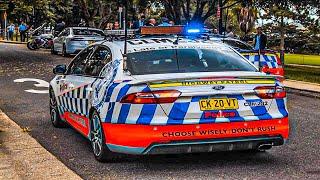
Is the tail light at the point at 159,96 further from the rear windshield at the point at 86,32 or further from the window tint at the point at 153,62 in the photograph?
the rear windshield at the point at 86,32

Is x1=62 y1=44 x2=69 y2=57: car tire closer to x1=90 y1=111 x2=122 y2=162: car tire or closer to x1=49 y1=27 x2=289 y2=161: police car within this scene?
x1=49 y1=27 x2=289 y2=161: police car

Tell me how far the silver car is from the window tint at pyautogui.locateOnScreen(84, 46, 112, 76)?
59.4 feet

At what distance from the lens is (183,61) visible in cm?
670

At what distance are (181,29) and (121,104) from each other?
2914 millimetres

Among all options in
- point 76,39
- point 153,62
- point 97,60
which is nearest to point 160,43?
point 153,62

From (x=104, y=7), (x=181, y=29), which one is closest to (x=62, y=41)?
(x=104, y=7)

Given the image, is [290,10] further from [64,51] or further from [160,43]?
[160,43]

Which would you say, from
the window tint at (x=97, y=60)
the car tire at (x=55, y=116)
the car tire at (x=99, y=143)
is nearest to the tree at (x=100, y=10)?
the car tire at (x=55, y=116)

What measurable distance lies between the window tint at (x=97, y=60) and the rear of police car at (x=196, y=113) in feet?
2.74

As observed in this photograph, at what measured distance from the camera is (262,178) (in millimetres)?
5855

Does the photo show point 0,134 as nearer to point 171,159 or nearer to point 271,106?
point 171,159

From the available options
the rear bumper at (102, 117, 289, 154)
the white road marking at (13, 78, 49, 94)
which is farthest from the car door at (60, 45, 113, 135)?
the white road marking at (13, 78, 49, 94)

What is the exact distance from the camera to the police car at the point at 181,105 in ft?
19.3

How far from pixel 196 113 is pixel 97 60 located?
6.59ft
